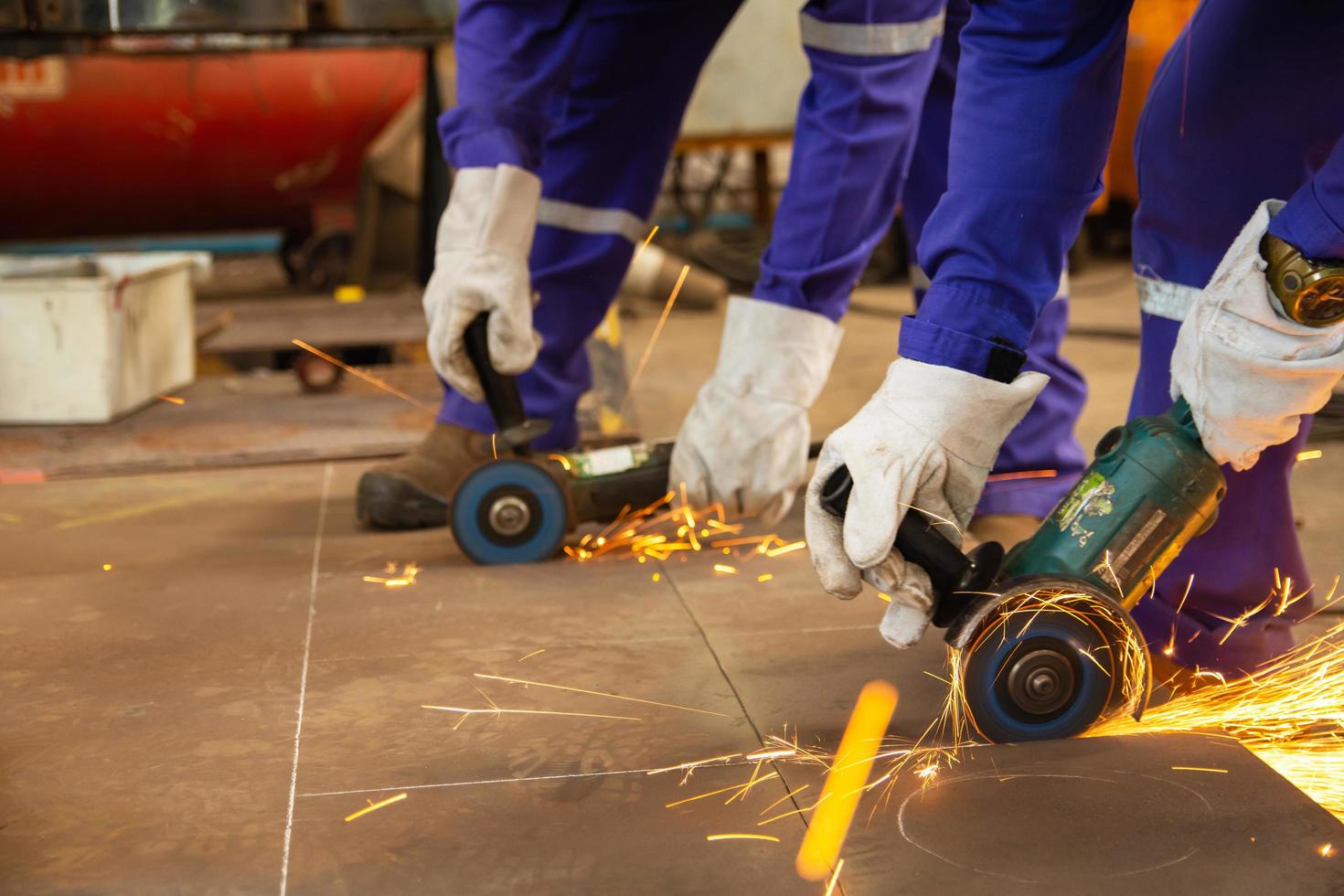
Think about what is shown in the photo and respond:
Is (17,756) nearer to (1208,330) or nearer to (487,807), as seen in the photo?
(487,807)

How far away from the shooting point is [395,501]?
2652 mm

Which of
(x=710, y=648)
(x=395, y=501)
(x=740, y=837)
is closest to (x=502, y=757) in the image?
(x=740, y=837)

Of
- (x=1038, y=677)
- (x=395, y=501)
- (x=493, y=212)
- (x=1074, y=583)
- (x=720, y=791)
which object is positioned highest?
(x=493, y=212)

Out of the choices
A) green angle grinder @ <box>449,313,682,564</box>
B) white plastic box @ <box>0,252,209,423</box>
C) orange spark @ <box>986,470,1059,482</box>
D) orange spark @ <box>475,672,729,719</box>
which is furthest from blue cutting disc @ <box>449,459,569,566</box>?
white plastic box @ <box>0,252,209,423</box>

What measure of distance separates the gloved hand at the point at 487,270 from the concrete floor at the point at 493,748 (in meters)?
0.37

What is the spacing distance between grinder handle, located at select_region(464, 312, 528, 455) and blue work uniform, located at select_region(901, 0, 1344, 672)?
926mm

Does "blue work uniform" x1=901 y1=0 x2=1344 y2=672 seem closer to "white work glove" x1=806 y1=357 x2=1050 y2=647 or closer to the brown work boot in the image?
"white work glove" x1=806 y1=357 x2=1050 y2=647

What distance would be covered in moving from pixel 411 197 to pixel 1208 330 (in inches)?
187

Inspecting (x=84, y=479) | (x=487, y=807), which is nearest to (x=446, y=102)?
(x=84, y=479)

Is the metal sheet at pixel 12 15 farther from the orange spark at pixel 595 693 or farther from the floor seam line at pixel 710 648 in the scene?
the orange spark at pixel 595 693

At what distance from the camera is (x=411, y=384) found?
3.92 m

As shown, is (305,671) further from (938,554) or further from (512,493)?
(938,554)

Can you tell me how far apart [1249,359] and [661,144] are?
1.51m

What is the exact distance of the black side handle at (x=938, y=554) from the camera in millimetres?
1559
